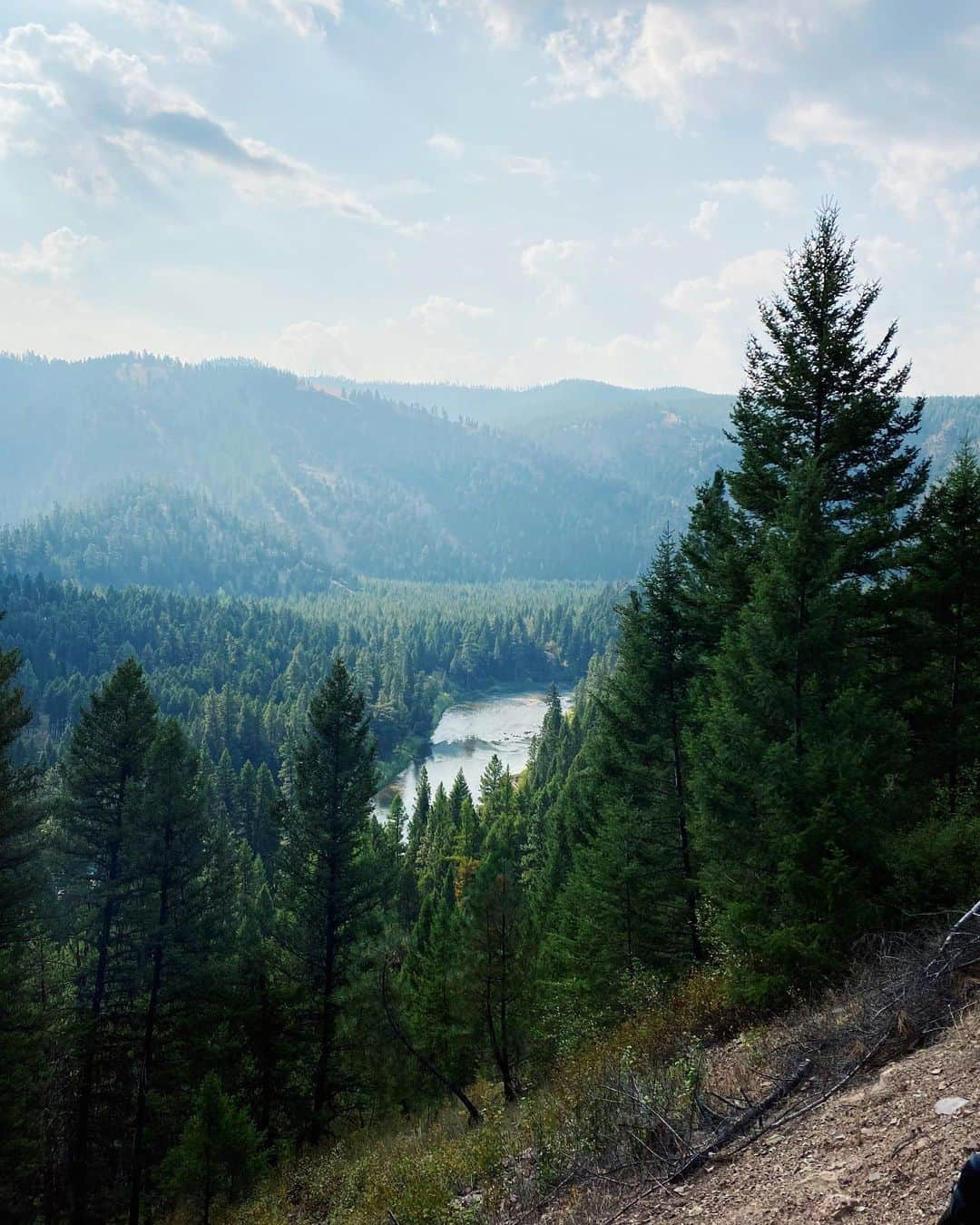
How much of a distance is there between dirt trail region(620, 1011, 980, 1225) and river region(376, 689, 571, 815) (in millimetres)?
83164

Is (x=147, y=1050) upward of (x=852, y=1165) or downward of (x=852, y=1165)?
downward

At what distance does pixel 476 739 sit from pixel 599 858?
112 meters

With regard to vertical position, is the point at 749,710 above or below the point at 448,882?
above

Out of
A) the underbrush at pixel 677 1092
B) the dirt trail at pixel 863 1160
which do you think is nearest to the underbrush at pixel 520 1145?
the underbrush at pixel 677 1092

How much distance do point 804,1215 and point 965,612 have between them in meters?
15.2

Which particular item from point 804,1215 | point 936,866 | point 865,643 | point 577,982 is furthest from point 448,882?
point 804,1215

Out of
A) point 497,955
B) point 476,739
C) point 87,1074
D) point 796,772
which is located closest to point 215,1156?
point 87,1074

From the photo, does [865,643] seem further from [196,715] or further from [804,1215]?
[196,715]

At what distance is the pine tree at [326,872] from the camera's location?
23438 millimetres

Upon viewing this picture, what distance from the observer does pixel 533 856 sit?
47.5 metres

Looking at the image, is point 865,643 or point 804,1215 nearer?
point 804,1215

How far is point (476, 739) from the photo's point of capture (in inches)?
5143

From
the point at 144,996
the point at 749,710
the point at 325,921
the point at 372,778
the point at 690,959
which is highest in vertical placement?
the point at 749,710

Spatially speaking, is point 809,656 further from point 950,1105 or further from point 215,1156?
point 215,1156
